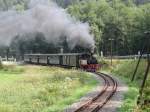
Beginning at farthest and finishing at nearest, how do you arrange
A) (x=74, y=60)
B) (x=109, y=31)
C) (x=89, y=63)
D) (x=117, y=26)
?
(x=117, y=26), (x=109, y=31), (x=74, y=60), (x=89, y=63)

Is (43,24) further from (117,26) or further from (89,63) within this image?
(117,26)

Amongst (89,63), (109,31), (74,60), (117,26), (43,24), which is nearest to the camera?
(89,63)

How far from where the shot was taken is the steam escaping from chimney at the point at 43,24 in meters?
58.6

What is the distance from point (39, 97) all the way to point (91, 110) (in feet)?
24.0

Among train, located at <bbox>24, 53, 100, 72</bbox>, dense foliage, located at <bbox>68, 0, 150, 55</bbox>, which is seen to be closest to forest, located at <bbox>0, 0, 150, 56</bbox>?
dense foliage, located at <bbox>68, 0, 150, 55</bbox>

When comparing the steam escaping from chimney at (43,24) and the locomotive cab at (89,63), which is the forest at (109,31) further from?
the locomotive cab at (89,63)

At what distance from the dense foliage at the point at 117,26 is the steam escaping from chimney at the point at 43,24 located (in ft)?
159

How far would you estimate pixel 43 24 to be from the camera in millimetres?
65500

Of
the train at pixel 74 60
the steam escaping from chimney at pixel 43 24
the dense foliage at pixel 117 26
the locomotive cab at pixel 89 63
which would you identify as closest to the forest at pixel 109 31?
the dense foliage at pixel 117 26

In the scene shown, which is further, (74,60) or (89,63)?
(74,60)

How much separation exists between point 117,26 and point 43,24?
68.8 m

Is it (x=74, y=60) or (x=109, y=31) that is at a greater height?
(x=109, y=31)

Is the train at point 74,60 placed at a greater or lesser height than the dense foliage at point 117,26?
lesser

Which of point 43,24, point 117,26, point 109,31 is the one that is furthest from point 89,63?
point 117,26
